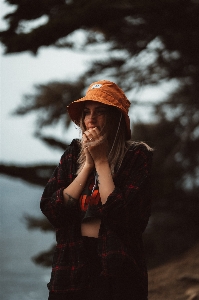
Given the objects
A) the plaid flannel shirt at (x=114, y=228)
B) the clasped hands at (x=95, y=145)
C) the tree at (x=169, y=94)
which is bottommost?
the plaid flannel shirt at (x=114, y=228)

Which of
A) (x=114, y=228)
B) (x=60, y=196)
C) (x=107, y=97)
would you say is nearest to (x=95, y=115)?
(x=107, y=97)

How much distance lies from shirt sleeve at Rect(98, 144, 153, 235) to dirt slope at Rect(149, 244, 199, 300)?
241 cm

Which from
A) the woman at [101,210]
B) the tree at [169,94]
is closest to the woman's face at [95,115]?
the woman at [101,210]

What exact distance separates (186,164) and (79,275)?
345 cm

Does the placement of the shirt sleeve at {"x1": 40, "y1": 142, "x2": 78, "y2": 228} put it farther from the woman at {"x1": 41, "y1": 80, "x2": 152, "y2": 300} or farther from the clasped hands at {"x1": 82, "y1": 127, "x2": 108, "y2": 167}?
the clasped hands at {"x1": 82, "y1": 127, "x2": 108, "y2": 167}

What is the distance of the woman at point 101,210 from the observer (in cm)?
181

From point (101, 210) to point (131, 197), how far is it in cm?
13

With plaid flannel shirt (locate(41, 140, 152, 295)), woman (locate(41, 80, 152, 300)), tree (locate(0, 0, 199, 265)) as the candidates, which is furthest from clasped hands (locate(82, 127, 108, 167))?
tree (locate(0, 0, 199, 265))

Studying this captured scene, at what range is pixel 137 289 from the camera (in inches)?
72.9

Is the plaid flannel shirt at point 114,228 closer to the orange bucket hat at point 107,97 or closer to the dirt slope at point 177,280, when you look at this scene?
the orange bucket hat at point 107,97

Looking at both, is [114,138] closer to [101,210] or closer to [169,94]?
[101,210]

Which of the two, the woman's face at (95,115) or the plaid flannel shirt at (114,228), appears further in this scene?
the woman's face at (95,115)

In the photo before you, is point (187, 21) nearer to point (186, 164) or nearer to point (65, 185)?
point (186, 164)

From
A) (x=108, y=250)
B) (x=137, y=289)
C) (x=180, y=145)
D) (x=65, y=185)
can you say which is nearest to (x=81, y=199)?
(x=65, y=185)
